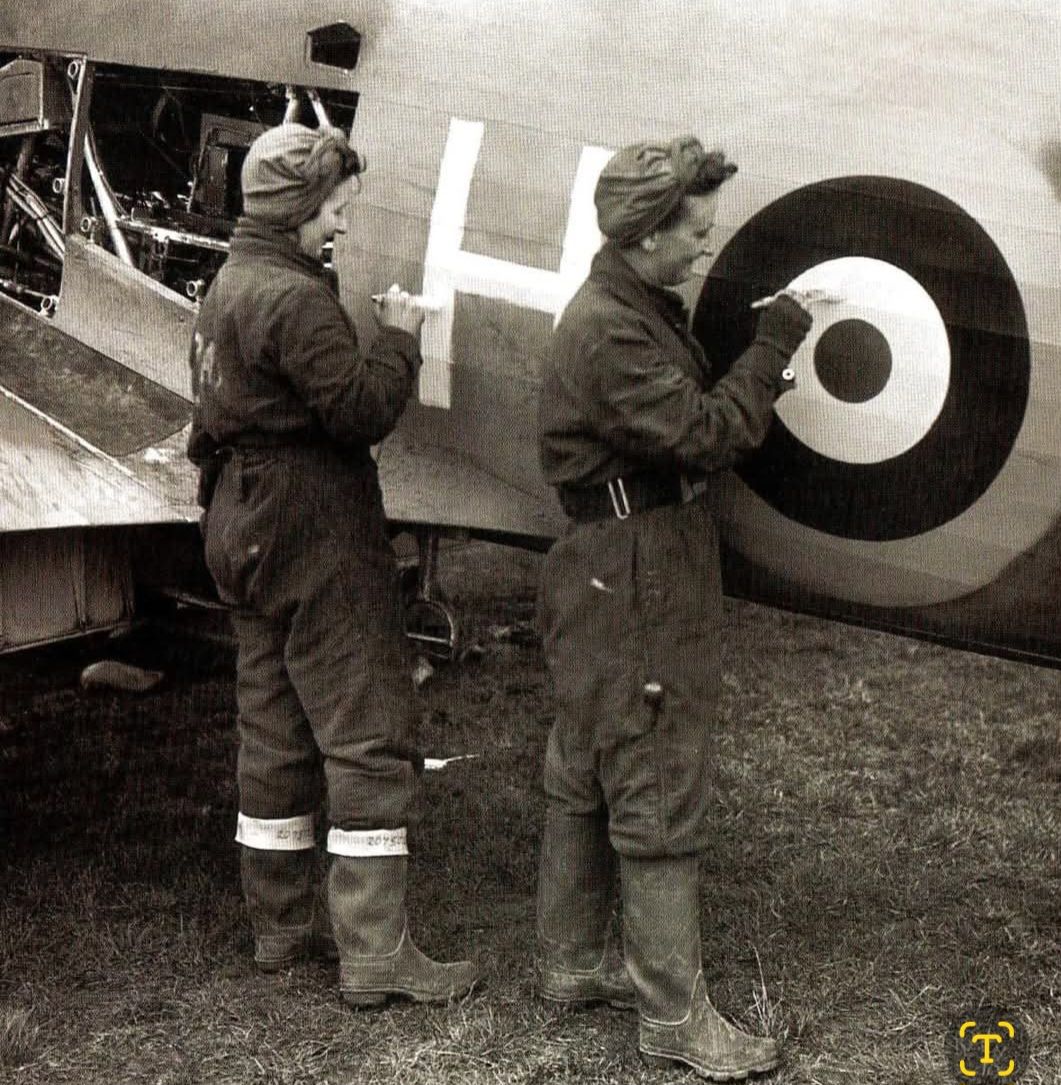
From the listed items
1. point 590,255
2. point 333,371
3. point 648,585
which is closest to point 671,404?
point 648,585

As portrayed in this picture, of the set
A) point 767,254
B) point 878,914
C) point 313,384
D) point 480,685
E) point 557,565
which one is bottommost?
point 480,685

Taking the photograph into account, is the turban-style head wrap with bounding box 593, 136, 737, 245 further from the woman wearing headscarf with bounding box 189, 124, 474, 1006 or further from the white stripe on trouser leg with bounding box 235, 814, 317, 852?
the white stripe on trouser leg with bounding box 235, 814, 317, 852

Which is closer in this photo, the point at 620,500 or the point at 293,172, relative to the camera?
the point at 620,500

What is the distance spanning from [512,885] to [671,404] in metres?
1.83

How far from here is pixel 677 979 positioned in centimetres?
338

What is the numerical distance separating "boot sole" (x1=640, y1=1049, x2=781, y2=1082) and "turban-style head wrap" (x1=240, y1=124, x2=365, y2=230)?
198 cm

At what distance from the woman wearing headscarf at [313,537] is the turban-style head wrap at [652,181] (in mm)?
601

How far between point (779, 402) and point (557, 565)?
2.03 feet

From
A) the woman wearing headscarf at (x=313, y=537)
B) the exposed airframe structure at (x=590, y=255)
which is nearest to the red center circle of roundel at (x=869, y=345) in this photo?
the exposed airframe structure at (x=590, y=255)

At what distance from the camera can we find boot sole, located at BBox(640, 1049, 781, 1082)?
3.35m

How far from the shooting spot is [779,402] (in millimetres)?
3512

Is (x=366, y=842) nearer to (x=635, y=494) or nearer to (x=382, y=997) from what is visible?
(x=382, y=997)

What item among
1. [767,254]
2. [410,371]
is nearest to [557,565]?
[410,371]

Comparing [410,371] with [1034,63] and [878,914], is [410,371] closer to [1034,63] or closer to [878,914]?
[1034,63]
